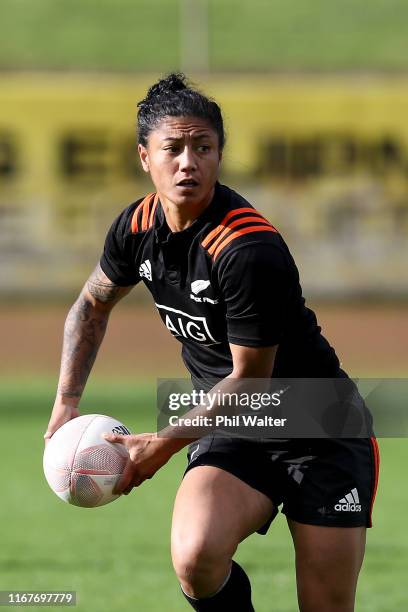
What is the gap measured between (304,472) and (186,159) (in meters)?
1.33

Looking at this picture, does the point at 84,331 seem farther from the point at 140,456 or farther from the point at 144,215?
the point at 140,456

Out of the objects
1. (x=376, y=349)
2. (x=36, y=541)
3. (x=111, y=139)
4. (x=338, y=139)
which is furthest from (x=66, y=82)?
(x=36, y=541)

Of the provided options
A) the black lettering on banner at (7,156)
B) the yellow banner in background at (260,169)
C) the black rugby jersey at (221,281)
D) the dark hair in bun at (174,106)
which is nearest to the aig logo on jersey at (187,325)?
the black rugby jersey at (221,281)

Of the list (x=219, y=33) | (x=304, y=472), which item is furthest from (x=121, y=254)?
(x=219, y=33)

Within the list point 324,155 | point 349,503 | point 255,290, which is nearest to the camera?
point 255,290

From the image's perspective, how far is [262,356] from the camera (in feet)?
15.5

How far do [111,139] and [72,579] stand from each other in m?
13.7

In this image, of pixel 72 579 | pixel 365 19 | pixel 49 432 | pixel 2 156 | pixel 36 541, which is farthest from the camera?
pixel 365 19

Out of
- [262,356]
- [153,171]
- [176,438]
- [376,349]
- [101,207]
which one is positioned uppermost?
[153,171]

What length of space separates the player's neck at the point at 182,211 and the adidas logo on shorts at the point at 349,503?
124cm

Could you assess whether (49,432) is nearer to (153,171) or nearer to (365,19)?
(153,171)

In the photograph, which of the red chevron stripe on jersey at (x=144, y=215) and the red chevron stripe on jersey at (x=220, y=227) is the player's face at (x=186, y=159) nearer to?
the red chevron stripe on jersey at (x=220, y=227)

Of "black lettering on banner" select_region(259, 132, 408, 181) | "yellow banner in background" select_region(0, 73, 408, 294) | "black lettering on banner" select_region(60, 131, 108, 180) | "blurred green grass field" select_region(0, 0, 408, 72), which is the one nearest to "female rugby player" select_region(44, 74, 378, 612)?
"yellow banner in background" select_region(0, 73, 408, 294)

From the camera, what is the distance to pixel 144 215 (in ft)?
17.0
